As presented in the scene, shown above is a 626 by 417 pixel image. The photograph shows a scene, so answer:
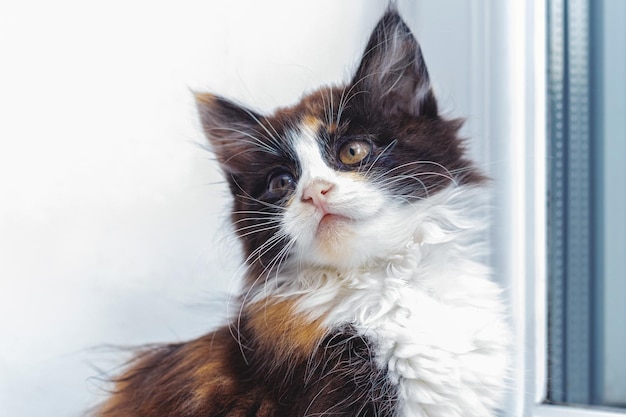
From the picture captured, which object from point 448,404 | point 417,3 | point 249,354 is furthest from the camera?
point 417,3

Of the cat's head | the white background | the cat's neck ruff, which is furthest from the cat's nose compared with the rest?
the white background

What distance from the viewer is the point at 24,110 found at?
1.29m

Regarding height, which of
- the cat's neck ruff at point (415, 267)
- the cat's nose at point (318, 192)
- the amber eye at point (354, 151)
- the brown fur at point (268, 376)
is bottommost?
the brown fur at point (268, 376)

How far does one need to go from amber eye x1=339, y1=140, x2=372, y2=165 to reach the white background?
0.24 m

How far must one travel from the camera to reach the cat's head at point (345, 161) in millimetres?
1006

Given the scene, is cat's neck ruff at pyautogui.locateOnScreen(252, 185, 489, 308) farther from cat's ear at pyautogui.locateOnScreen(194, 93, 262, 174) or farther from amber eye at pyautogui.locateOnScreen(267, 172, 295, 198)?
cat's ear at pyautogui.locateOnScreen(194, 93, 262, 174)

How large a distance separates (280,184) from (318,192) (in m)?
0.13

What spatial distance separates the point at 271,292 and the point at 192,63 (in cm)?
52

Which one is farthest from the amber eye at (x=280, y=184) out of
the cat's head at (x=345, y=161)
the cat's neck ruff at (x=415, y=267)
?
the cat's neck ruff at (x=415, y=267)

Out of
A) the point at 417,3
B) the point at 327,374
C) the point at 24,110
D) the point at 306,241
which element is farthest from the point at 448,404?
the point at 24,110

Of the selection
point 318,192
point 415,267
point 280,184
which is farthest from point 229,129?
point 415,267

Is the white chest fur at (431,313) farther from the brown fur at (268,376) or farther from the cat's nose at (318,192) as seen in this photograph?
the cat's nose at (318,192)

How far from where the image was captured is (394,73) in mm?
1134

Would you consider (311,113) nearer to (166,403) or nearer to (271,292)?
(271,292)
